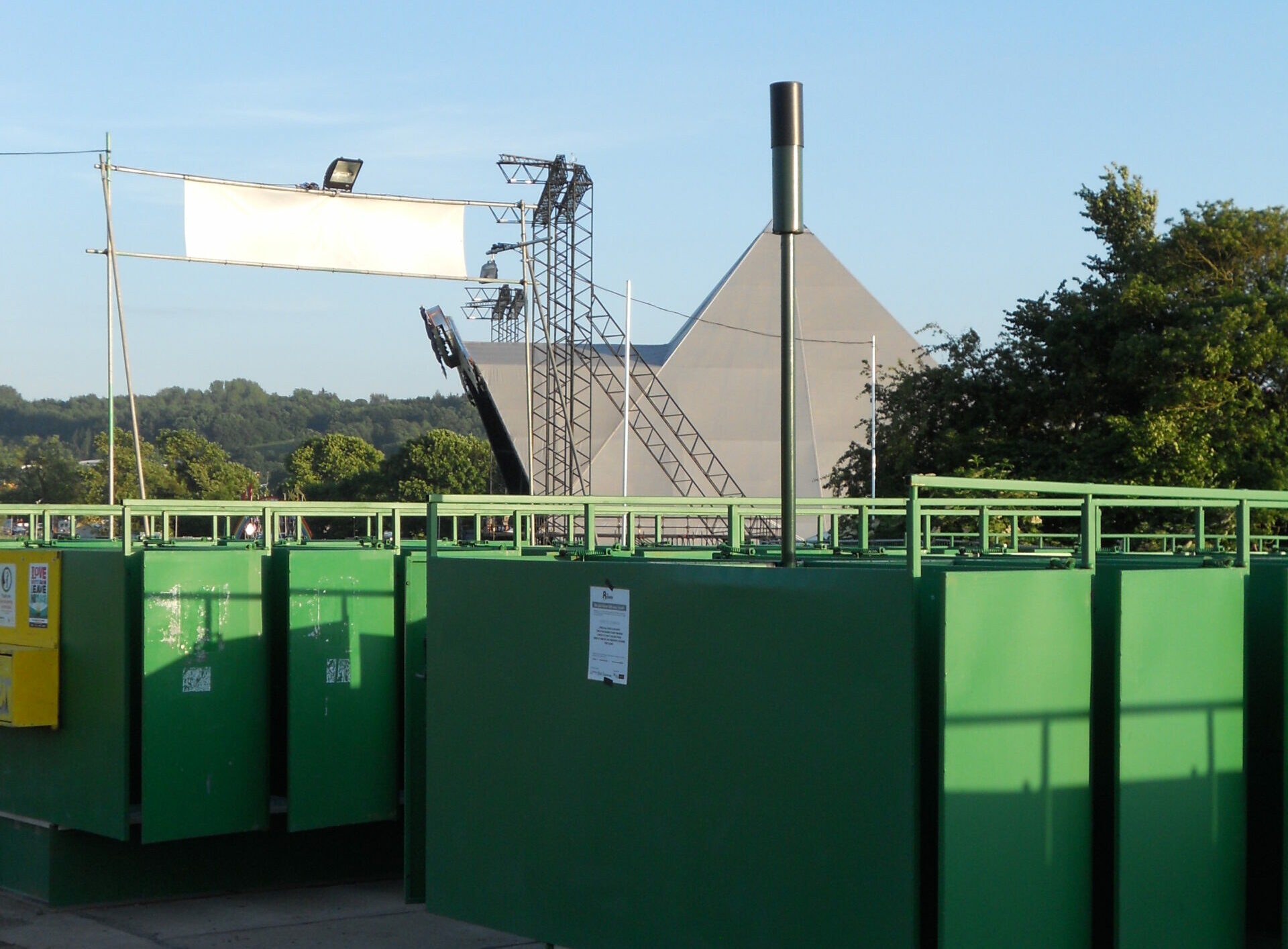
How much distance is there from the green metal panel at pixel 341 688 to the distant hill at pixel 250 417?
11454 cm

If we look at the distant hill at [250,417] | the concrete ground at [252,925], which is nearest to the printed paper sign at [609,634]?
the concrete ground at [252,925]

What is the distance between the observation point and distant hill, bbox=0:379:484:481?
5389 inches

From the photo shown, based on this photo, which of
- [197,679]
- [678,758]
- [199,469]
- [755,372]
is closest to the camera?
[678,758]

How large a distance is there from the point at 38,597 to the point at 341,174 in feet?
40.4

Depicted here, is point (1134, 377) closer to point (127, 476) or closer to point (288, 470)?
point (127, 476)

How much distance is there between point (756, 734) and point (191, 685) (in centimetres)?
445

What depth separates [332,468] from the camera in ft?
323

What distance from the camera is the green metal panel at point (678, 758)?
437cm

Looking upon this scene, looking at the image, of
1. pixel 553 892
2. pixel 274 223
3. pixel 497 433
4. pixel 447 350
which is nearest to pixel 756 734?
pixel 553 892

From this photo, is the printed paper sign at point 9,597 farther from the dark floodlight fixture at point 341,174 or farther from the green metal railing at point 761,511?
the dark floodlight fixture at point 341,174

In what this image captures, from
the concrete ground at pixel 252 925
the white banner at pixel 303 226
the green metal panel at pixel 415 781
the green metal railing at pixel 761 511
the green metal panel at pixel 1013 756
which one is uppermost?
the white banner at pixel 303 226

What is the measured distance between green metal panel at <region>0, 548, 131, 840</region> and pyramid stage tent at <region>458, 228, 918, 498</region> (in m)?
37.1

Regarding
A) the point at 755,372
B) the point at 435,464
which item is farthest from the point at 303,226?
the point at 435,464

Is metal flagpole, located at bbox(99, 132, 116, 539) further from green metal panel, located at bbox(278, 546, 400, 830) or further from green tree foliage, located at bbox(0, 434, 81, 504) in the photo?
green tree foliage, located at bbox(0, 434, 81, 504)
